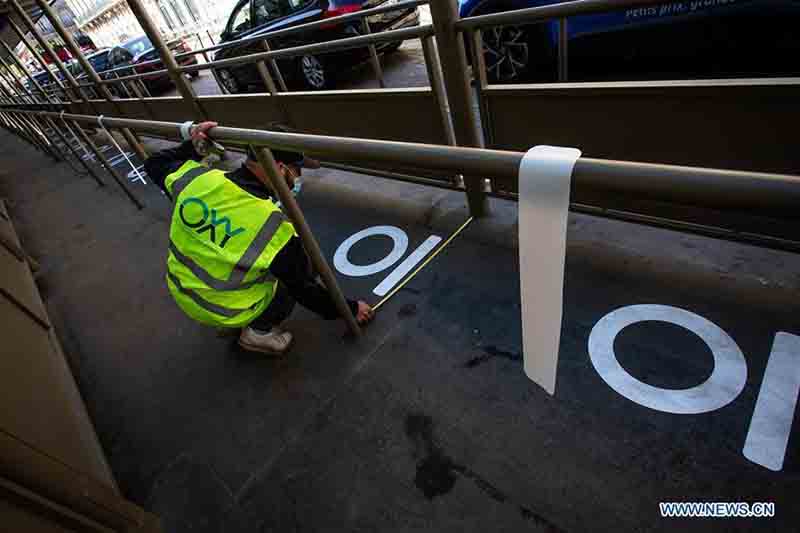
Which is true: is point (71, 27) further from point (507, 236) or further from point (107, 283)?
point (507, 236)

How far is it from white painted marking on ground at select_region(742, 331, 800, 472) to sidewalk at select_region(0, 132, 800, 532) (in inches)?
1.4

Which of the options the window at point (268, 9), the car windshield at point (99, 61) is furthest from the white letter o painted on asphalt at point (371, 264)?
the car windshield at point (99, 61)

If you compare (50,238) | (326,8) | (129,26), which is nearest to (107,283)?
(50,238)

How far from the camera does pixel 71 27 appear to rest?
40.4 m

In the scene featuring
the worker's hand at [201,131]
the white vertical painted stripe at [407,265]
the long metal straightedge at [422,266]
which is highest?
the worker's hand at [201,131]

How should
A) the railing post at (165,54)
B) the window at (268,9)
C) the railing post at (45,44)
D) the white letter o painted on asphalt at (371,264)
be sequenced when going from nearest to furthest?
the white letter o painted on asphalt at (371,264) → the railing post at (165,54) → the railing post at (45,44) → the window at (268,9)

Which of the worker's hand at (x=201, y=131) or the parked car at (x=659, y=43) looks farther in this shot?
the parked car at (x=659, y=43)

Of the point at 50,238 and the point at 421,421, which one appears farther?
the point at 50,238

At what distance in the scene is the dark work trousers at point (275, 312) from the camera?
95.3 inches

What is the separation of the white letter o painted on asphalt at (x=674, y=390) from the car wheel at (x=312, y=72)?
6.50m

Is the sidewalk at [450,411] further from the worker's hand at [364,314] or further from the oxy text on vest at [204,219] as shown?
the oxy text on vest at [204,219]

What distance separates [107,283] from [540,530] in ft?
14.0

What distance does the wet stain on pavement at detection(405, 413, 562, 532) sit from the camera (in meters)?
1.53

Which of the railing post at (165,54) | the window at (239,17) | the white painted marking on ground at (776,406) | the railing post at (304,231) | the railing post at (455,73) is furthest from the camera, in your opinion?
the window at (239,17)
